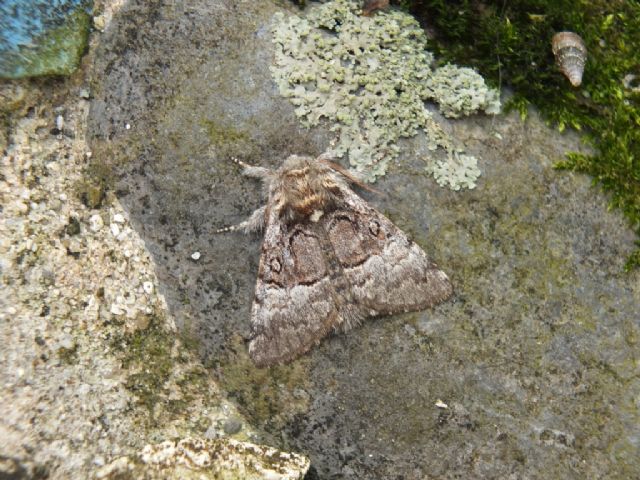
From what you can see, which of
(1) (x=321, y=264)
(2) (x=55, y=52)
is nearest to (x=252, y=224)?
(1) (x=321, y=264)

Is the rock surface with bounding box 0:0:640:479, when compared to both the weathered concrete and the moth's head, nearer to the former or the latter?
the weathered concrete

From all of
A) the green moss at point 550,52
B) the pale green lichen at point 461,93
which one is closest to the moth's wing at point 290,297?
the pale green lichen at point 461,93

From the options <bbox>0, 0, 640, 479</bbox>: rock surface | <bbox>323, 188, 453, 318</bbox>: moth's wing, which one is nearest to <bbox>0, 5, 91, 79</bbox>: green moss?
<bbox>0, 0, 640, 479</bbox>: rock surface

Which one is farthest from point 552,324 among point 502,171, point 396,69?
point 396,69

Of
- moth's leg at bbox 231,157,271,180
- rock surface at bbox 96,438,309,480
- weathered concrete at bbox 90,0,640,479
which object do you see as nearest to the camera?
rock surface at bbox 96,438,309,480

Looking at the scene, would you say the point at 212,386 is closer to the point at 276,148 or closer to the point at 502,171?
the point at 276,148

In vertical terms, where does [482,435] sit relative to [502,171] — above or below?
below

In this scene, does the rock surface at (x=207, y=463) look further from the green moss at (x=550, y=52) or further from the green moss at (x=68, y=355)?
the green moss at (x=550, y=52)

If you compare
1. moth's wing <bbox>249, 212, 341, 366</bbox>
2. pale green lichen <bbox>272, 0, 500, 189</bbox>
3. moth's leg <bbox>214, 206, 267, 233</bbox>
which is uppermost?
pale green lichen <bbox>272, 0, 500, 189</bbox>
